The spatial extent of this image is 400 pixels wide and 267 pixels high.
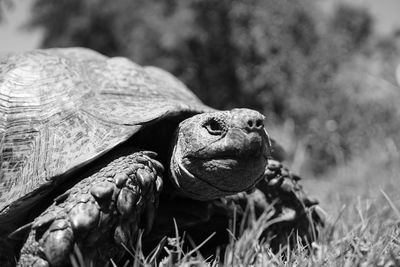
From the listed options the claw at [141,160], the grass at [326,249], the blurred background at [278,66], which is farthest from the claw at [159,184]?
the blurred background at [278,66]

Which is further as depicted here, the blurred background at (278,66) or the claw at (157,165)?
the blurred background at (278,66)

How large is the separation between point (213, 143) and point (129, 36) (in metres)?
15.5

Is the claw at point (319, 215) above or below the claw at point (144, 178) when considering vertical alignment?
below

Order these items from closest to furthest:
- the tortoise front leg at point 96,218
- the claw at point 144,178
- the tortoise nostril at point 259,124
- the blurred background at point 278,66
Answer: the tortoise front leg at point 96,218, the claw at point 144,178, the tortoise nostril at point 259,124, the blurred background at point 278,66

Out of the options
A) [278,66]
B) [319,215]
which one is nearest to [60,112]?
[319,215]

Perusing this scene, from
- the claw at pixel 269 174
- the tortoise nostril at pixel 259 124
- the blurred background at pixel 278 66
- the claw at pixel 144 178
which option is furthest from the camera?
the blurred background at pixel 278 66

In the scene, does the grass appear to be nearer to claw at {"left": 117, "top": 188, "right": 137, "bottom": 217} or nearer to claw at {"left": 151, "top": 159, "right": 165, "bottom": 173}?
claw at {"left": 117, "top": 188, "right": 137, "bottom": 217}

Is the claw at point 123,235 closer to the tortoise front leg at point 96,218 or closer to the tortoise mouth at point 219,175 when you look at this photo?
the tortoise front leg at point 96,218

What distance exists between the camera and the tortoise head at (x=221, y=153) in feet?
6.82

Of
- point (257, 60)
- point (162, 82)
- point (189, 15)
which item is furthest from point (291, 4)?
point (162, 82)

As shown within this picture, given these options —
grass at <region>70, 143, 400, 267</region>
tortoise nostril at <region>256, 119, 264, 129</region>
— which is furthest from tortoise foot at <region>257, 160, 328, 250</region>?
tortoise nostril at <region>256, 119, 264, 129</region>

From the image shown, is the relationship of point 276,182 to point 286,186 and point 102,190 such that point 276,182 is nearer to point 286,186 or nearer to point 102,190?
point 286,186

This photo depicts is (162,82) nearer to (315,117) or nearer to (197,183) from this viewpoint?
(197,183)

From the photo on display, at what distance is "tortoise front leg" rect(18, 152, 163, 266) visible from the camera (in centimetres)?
176
